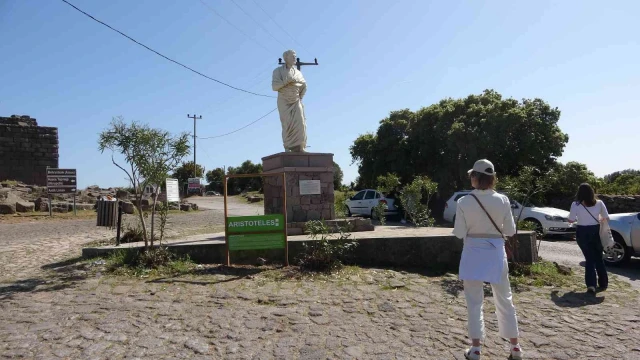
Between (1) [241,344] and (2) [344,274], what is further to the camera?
(2) [344,274]

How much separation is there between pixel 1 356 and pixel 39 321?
2.90ft

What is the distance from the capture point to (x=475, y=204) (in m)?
3.82

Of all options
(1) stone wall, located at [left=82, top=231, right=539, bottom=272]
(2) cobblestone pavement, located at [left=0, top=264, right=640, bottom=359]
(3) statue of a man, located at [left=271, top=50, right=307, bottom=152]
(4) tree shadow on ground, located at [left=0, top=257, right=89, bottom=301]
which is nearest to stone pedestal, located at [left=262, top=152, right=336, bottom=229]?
(3) statue of a man, located at [left=271, top=50, right=307, bottom=152]

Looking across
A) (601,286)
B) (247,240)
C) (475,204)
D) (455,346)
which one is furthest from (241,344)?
(601,286)

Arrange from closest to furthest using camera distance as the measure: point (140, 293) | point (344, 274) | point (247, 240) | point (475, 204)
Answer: point (475, 204) → point (140, 293) → point (344, 274) → point (247, 240)

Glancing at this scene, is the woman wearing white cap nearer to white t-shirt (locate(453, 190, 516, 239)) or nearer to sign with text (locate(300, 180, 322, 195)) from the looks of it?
white t-shirt (locate(453, 190, 516, 239))

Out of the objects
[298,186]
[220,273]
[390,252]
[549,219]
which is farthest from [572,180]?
[220,273]

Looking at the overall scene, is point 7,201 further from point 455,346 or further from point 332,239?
point 455,346

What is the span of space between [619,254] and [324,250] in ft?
18.4

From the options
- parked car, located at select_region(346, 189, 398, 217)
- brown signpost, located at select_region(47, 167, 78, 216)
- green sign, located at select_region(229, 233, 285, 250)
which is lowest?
green sign, located at select_region(229, 233, 285, 250)

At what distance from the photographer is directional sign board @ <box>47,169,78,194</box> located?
19.1 metres

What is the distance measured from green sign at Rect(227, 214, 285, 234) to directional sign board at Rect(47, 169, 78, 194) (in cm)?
1523

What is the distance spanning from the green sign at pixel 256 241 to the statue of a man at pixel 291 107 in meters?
3.45

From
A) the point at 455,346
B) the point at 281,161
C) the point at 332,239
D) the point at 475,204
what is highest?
the point at 281,161
